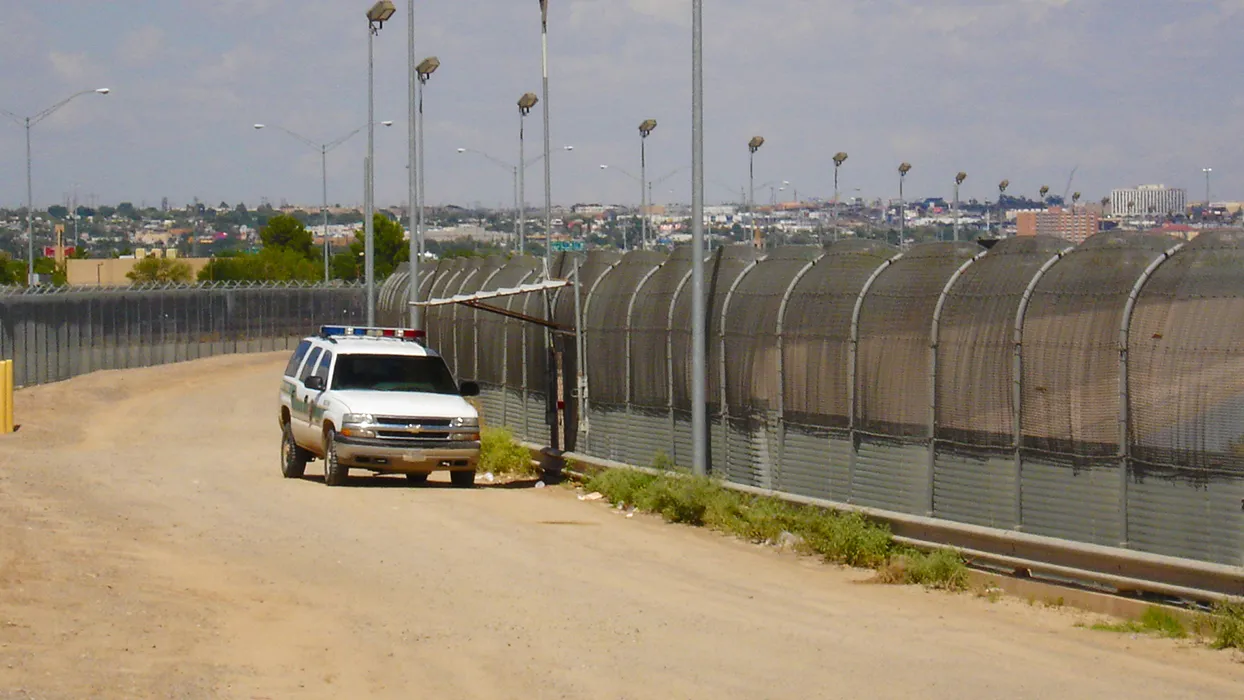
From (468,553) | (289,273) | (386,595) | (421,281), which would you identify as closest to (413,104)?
(421,281)

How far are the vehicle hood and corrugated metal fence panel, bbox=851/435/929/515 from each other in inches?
274

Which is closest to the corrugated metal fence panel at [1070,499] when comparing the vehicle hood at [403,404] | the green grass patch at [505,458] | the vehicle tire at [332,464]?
the vehicle hood at [403,404]

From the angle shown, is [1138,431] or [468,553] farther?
[468,553]

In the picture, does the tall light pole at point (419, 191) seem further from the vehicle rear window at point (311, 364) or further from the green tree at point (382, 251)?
the green tree at point (382, 251)

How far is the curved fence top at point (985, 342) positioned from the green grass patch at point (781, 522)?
1254 millimetres

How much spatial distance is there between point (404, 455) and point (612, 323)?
12.1ft

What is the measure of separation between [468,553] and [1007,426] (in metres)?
5.31

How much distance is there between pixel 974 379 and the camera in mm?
14859

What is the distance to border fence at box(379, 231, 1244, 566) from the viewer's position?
41.4ft

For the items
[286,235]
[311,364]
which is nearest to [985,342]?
[311,364]

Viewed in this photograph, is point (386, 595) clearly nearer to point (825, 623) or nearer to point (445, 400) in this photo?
point (825, 623)

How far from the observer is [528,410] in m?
26.9

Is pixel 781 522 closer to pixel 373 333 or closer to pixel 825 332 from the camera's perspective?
pixel 825 332

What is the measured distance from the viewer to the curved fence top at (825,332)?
664 inches
